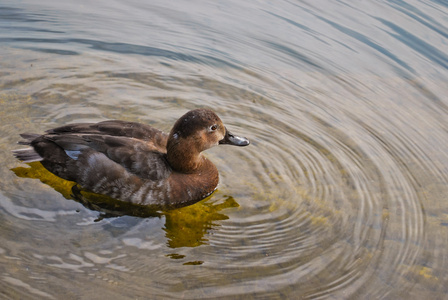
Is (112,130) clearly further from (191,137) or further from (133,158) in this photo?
(191,137)

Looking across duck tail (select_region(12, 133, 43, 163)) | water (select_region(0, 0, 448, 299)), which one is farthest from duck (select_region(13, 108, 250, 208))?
water (select_region(0, 0, 448, 299))

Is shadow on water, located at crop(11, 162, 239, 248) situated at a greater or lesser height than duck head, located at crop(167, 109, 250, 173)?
lesser

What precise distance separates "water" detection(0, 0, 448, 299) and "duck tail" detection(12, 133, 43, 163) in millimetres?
227

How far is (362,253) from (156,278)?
7.49 ft

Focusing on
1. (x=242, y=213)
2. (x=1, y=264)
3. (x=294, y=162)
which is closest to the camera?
(x=1, y=264)

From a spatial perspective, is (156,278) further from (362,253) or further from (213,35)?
(213,35)

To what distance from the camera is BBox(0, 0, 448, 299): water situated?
5184 millimetres

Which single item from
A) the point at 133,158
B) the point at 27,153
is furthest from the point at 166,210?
the point at 27,153

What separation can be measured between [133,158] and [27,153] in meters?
1.30

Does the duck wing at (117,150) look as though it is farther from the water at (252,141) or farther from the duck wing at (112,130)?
the water at (252,141)

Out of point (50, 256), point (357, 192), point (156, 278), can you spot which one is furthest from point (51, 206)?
point (357, 192)

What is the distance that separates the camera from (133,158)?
6.08 meters

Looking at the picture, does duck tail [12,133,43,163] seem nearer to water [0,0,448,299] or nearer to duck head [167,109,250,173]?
water [0,0,448,299]

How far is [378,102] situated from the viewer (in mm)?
8664
